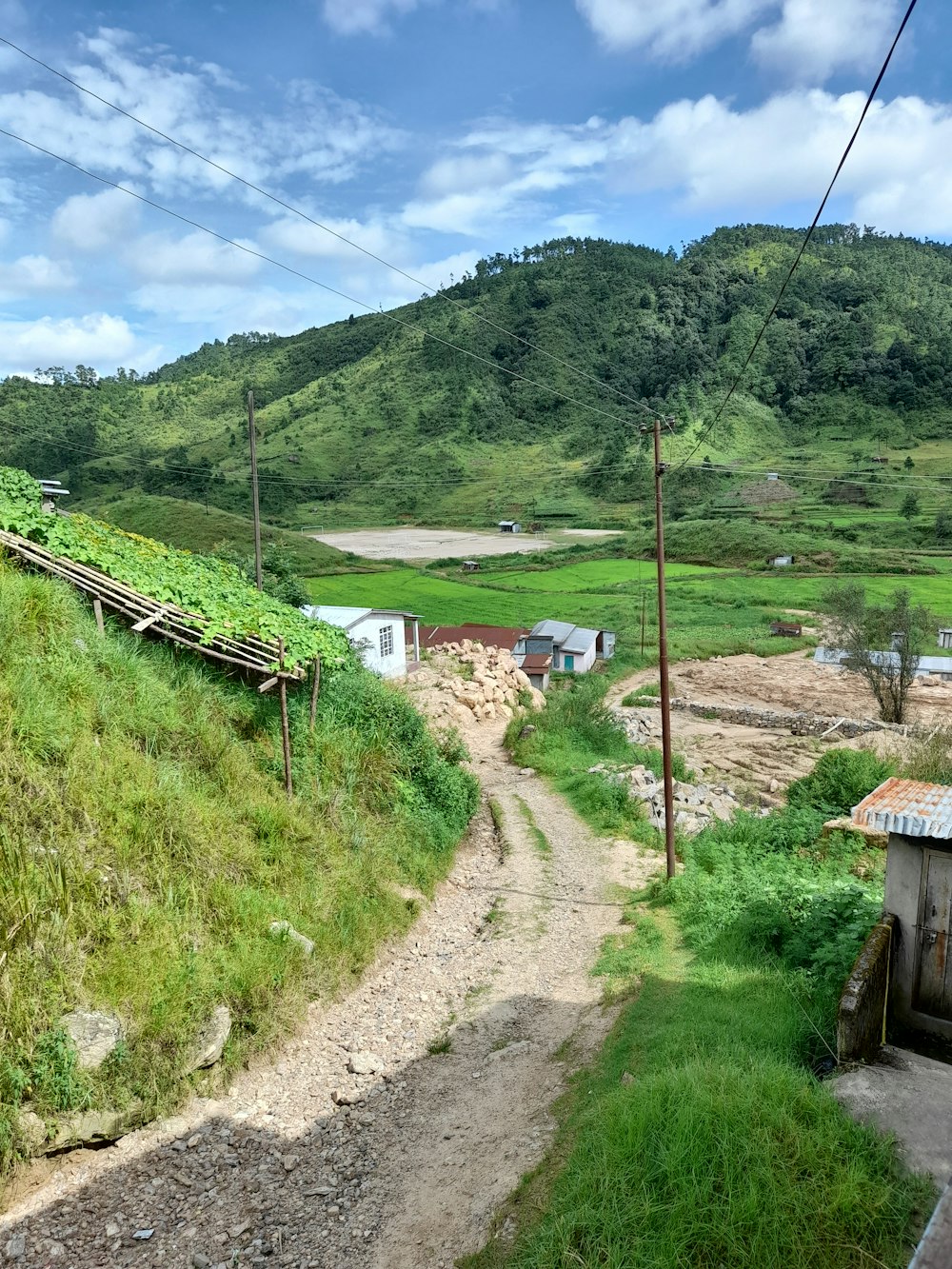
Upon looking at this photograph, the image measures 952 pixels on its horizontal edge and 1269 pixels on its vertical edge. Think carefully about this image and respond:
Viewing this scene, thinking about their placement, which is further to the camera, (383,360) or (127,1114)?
(383,360)

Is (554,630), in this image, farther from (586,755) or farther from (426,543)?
(426,543)

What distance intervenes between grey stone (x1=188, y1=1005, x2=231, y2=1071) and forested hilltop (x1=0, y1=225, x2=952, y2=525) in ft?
283

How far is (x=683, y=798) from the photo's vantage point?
19.6 metres

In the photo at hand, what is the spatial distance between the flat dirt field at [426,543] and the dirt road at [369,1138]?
6457 centimetres

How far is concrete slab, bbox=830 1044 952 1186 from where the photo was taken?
5.59m

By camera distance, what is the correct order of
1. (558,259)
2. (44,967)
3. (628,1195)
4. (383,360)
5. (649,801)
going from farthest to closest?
1. (558,259)
2. (383,360)
3. (649,801)
4. (44,967)
5. (628,1195)

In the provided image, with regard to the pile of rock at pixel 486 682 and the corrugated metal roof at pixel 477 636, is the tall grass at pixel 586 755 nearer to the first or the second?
the pile of rock at pixel 486 682

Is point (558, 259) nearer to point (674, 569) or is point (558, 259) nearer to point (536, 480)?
point (536, 480)

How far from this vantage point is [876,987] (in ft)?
24.5

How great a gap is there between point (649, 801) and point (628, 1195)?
13.4 m

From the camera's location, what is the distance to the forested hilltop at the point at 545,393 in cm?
10919

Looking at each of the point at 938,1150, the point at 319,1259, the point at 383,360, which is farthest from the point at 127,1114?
the point at 383,360

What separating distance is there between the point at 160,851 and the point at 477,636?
3396 centimetres

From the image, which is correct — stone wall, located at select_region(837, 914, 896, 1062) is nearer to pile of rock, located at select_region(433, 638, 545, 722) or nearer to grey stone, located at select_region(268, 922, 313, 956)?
grey stone, located at select_region(268, 922, 313, 956)
